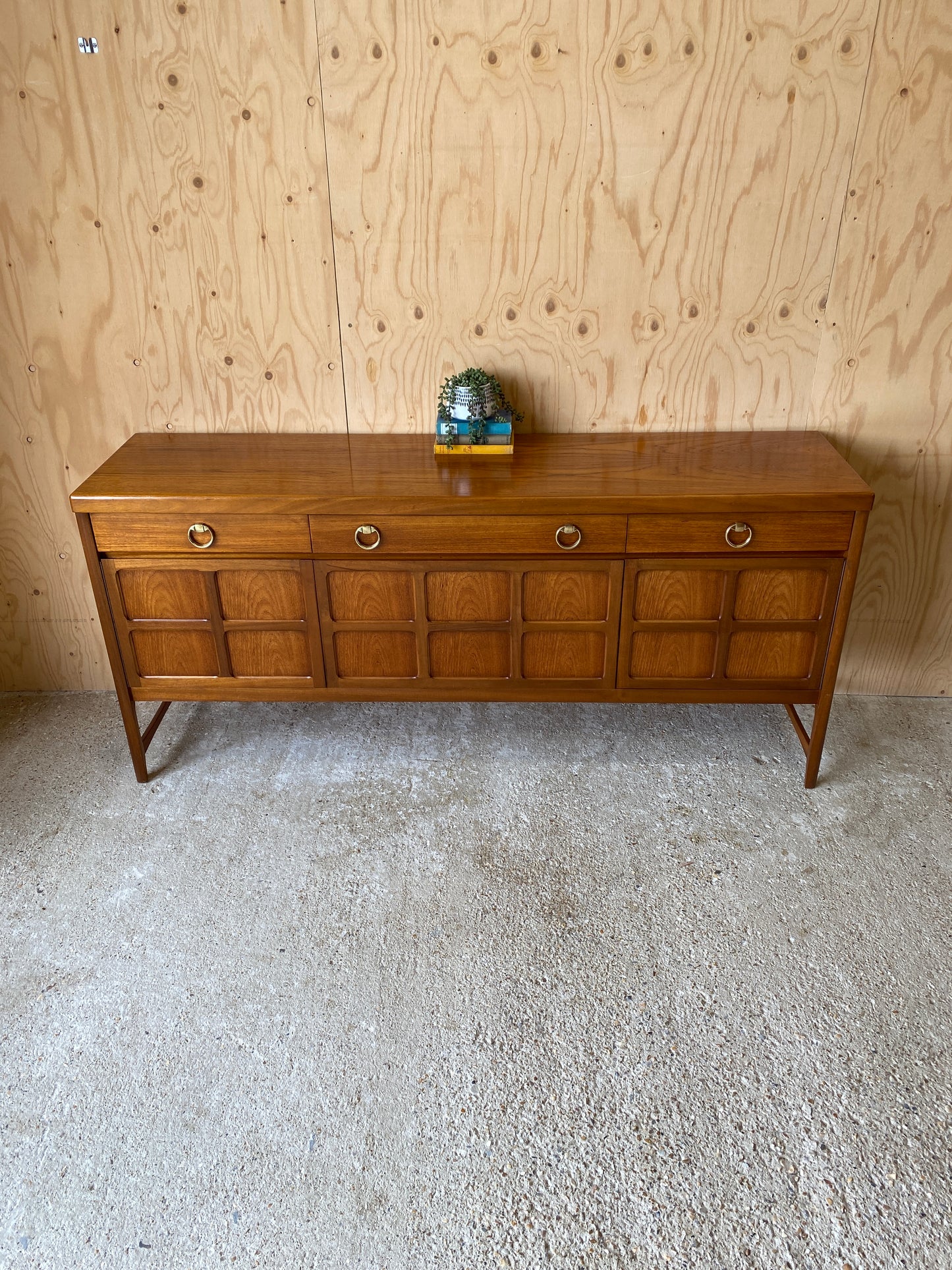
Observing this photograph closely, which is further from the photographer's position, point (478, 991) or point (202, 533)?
point (202, 533)

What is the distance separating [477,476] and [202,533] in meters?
0.67

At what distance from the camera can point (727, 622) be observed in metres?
2.20

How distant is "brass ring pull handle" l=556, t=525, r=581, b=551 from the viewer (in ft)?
6.82

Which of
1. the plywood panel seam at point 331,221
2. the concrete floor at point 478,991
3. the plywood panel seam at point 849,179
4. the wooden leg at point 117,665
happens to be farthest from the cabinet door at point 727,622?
the wooden leg at point 117,665

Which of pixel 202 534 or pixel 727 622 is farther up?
pixel 202 534

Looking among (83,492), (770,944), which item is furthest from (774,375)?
(83,492)

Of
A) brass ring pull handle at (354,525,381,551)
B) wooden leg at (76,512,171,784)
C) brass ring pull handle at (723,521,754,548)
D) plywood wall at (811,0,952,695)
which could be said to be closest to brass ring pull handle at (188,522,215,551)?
wooden leg at (76,512,171,784)

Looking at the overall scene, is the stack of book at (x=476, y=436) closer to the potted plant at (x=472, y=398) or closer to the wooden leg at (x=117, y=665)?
the potted plant at (x=472, y=398)

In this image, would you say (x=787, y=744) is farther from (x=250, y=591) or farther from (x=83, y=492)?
(x=83, y=492)

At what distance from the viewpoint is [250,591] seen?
7.22ft

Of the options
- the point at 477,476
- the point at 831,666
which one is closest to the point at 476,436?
the point at 477,476

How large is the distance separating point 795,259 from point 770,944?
1650 mm

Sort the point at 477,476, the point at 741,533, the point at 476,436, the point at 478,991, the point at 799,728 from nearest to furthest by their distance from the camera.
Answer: the point at 478,991 → the point at 741,533 → the point at 477,476 → the point at 476,436 → the point at 799,728

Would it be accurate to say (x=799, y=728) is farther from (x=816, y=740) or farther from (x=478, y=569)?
(x=478, y=569)
